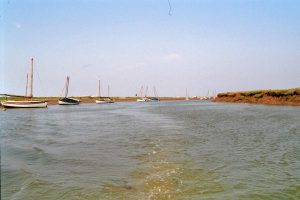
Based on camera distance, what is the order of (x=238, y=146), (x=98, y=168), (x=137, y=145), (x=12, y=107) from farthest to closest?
(x=12, y=107)
(x=137, y=145)
(x=238, y=146)
(x=98, y=168)

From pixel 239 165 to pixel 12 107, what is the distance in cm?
7207

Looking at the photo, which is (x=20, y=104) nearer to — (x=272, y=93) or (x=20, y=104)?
A: (x=20, y=104)

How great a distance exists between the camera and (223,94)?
130500 mm

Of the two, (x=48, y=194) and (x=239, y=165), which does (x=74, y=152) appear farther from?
(x=239, y=165)

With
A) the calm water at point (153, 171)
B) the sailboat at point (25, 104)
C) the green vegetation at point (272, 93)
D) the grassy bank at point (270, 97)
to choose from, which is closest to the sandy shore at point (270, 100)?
the grassy bank at point (270, 97)

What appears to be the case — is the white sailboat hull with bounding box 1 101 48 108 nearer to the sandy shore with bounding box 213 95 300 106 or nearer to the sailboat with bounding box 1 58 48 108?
the sailboat with bounding box 1 58 48 108

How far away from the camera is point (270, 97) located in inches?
3376

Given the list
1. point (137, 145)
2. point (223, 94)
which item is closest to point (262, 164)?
point (137, 145)

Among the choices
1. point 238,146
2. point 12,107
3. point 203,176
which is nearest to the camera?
point 203,176

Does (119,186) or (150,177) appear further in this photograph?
(150,177)

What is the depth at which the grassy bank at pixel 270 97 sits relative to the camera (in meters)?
74.9

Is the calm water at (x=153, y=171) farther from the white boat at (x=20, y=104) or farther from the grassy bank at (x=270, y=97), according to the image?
the grassy bank at (x=270, y=97)

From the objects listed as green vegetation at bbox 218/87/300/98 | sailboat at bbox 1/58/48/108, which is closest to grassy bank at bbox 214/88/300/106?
green vegetation at bbox 218/87/300/98

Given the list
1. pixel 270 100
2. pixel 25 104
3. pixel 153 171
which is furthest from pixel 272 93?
pixel 153 171
